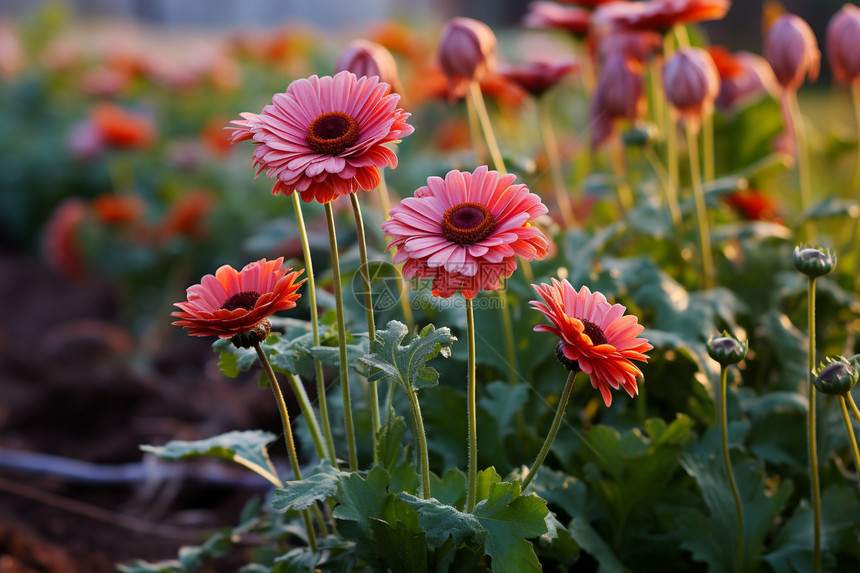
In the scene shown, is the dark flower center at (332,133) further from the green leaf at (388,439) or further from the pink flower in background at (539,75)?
the pink flower in background at (539,75)

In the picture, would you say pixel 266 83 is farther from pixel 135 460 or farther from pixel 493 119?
pixel 135 460

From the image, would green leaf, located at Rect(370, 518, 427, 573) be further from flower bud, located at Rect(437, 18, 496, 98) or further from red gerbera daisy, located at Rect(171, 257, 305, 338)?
flower bud, located at Rect(437, 18, 496, 98)

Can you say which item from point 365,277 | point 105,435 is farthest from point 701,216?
point 105,435

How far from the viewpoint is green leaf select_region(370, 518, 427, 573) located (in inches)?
33.6

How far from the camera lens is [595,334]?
0.79m

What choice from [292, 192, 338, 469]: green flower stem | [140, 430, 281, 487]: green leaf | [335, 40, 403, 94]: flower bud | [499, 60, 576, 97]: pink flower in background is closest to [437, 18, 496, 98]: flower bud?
[335, 40, 403, 94]: flower bud

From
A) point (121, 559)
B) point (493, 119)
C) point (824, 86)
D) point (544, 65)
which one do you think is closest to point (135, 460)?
point (121, 559)

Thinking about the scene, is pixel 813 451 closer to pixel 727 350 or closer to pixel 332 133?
pixel 727 350

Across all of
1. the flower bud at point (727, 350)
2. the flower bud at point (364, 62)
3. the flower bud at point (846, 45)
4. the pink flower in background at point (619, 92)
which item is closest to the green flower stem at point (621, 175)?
the pink flower in background at point (619, 92)

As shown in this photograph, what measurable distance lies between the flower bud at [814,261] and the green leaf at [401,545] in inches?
21.2

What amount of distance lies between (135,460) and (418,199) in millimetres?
1456

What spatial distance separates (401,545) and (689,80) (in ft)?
2.99

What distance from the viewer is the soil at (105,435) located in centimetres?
160

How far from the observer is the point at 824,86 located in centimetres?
643
